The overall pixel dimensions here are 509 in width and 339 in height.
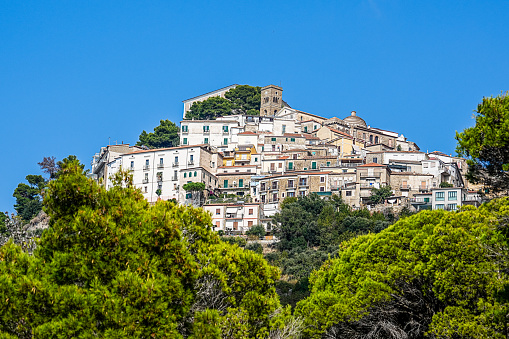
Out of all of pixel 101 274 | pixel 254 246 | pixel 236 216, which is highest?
pixel 236 216

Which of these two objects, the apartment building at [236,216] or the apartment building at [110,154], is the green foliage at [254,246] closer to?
the apartment building at [236,216]

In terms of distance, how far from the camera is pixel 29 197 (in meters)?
95.4

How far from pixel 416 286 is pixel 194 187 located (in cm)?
5407

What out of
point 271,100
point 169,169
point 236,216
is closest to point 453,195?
point 236,216

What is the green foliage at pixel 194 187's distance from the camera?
82531 millimetres

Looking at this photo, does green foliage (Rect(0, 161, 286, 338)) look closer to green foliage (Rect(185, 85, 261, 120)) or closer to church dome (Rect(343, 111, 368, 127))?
church dome (Rect(343, 111, 368, 127))

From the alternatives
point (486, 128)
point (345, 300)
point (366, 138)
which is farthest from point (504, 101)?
point (366, 138)

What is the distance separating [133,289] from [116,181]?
17.2ft

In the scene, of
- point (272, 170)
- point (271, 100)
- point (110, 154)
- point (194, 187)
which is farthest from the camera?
point (271, 100)

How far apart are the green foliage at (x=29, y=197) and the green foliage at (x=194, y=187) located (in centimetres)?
1993

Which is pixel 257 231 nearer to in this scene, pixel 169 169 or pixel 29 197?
pixel 169 169

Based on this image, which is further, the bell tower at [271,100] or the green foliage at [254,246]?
the bell tower at [271,100]

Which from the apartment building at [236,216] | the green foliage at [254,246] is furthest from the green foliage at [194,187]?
the green foliage at [254,246]

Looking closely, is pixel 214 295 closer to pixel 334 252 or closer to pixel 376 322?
pixel 376 322
